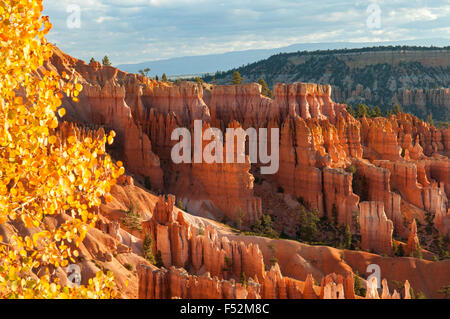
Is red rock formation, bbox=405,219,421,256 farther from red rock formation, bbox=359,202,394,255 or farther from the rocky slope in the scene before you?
red rock formation, bbox=359,202,394,255

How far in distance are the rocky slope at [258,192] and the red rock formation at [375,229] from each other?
0.10 m

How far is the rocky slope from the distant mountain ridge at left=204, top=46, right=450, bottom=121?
8045 centimetres

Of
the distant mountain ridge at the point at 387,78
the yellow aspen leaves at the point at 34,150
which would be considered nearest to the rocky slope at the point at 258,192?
the yellow aspen leaves at the point at 34,150

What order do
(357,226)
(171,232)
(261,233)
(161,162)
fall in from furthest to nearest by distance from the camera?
(161,162), (357,226), (261,233), (171,232)

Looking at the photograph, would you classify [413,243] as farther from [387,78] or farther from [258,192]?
[387,78]

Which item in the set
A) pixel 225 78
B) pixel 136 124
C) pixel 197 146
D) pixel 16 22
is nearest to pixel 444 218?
pixel 197 146

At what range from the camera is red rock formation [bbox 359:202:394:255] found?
49.8 m

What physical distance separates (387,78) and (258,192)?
440 feet

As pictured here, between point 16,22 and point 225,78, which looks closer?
point 16,22

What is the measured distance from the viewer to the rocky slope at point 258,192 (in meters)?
35.8

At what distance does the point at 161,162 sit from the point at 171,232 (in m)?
21.5

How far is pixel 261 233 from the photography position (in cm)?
5047

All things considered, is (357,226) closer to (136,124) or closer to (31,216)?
(136,124)

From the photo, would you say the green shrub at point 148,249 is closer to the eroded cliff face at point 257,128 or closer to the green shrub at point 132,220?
the green shrub at point 132,220
